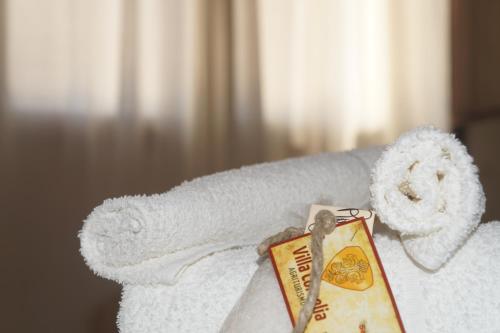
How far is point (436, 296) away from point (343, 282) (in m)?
0.07

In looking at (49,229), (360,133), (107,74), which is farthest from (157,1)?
(360,133)

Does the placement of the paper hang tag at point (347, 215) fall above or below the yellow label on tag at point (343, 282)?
above

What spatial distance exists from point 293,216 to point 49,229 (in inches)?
43.3

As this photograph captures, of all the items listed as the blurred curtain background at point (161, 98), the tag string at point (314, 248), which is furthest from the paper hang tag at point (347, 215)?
the blurred curtain background at point (161, 98)

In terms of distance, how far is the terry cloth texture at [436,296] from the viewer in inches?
15.8

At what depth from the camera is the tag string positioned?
1.28 ft

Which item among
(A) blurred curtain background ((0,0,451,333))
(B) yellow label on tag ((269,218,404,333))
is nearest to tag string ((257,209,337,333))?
(B) yellow label on tag ((269,218,404,333))

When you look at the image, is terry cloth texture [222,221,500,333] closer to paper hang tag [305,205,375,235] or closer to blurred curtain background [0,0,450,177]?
paper hang tag [305,205,375,235]

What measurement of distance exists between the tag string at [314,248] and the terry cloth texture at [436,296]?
0.07 ft

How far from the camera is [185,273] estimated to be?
1.59ft

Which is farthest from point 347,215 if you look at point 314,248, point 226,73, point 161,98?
point 226,73

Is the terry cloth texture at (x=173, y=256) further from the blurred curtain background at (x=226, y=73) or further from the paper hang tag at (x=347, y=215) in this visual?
the blurred curtain background at (x=226, y=73)

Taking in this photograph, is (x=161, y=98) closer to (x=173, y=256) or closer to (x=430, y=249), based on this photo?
(x=173, y=256)

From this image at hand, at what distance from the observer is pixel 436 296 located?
0.41 metres
